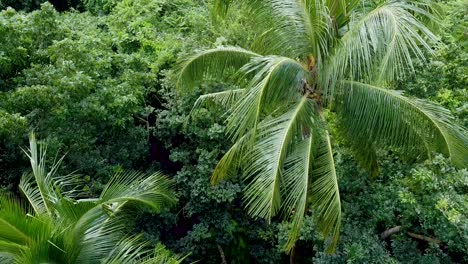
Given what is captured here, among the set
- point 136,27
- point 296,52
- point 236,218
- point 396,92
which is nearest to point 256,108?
point 296,52

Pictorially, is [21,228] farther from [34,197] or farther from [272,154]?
[272,154]

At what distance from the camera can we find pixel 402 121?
21.1 ft

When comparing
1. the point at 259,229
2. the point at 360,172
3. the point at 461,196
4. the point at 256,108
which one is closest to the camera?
the point at 256,108

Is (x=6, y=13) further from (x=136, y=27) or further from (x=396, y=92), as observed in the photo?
(x=396, y=92)

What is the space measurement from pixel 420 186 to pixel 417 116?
3.25ft

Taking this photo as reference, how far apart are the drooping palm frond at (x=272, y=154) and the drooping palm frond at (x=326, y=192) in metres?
0.38

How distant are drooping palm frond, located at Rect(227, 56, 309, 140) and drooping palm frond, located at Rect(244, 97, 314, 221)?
21cm

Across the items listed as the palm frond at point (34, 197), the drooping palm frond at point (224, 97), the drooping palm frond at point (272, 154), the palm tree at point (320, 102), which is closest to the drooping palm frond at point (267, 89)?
the palm tree at point (320, 102)

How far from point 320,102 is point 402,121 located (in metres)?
1.12

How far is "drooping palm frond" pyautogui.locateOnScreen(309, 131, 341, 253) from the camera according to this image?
621cm

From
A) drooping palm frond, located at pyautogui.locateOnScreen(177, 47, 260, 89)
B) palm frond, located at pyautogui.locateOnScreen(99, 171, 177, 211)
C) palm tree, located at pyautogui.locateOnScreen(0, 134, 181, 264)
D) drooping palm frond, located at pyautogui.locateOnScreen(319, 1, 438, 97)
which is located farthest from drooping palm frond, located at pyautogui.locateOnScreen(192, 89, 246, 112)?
palm tree, located at pyautogui.locateOnScreen(0, 134, 181, 264)

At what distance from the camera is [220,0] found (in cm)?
762

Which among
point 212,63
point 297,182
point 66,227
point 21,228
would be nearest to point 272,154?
point 297,182

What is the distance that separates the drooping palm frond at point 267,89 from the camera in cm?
598
